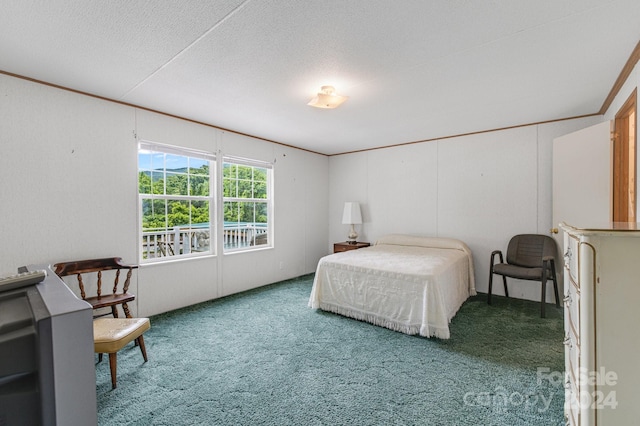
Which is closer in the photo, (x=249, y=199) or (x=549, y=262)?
(x=549, y=262)

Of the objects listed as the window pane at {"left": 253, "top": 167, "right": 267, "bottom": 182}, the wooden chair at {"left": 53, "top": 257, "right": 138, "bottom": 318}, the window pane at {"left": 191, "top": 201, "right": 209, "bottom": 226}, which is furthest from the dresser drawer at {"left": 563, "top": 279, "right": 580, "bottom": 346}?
the window pane at {"left": 253, "top": 167, "right": 267, "bottom": 182}

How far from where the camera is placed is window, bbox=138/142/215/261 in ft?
11.2

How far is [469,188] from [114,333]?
4514 millimetres

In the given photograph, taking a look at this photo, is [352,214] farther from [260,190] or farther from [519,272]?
[519,272]

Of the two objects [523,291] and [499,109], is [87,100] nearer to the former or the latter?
[499,109]

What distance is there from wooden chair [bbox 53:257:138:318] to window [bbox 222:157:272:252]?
1.42m

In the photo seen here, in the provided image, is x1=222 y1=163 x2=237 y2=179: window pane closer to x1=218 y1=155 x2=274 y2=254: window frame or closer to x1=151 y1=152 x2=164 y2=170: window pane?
x1=218 y1=155 x2=274 y2=254: window frame

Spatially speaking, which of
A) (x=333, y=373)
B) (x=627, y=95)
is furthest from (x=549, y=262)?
(x=333, y=373)

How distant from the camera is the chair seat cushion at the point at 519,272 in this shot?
3270mm

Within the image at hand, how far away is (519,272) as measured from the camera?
11.1 ft

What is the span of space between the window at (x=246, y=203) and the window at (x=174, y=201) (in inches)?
11.1

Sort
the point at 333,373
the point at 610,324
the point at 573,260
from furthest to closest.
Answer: the point at 333,373 → the point at 573,260 → the point at 610,324

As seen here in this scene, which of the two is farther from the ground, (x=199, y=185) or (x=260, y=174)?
(x=260, y=174)

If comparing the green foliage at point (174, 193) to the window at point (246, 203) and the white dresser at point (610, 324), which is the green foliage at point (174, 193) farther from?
the white dresser at point (610, 324)
